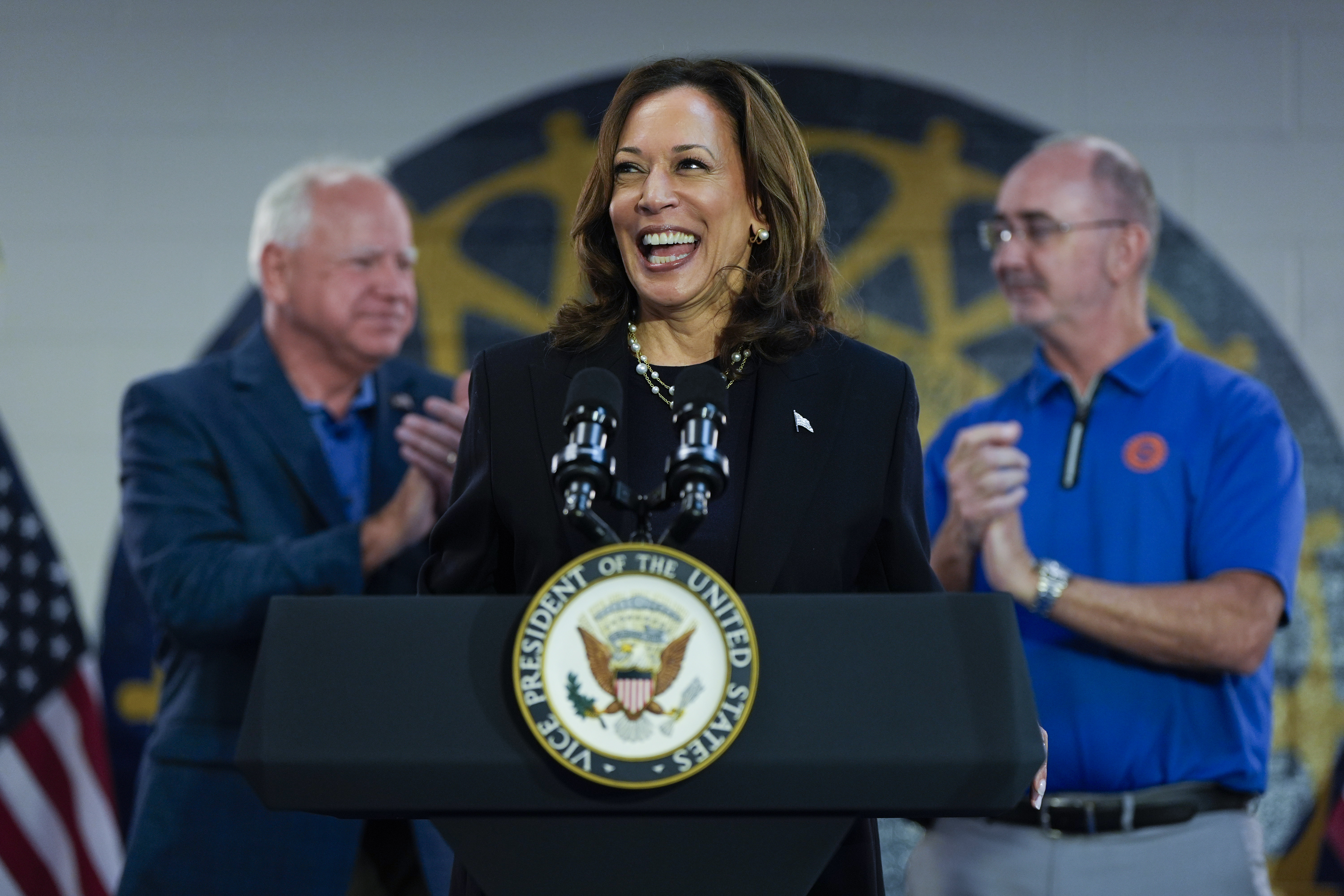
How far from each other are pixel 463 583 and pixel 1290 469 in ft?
4.56

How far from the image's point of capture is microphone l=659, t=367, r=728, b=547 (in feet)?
3.00

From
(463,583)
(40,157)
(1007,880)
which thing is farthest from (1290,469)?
(40,157)

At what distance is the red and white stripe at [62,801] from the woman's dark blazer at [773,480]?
1.77 metres

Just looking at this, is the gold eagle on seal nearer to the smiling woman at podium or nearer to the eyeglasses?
the smiling woman at podium

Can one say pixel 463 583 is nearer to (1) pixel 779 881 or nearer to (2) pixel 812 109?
(1) pixel 779 881

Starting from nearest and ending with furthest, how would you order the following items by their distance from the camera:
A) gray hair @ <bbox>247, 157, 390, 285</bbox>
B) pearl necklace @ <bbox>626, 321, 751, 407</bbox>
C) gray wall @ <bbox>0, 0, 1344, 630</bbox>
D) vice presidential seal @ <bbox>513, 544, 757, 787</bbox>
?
vice presidential seal @ <bbox>513, 544, 757, 787</bbox>
pearl necklace @ <bbox>626, 321, 751, 407</bbox>
gray hair @ <bbox>247, 157, 390, 285</bbox>
gray wall @ <bbox>0, 0, 1344, 630</bbox>

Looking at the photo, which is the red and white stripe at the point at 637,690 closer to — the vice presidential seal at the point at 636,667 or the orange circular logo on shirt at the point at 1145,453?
the vice presidential seal at the point at 636,667

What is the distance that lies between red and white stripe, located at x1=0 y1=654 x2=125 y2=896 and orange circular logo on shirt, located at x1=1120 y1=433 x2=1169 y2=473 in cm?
202

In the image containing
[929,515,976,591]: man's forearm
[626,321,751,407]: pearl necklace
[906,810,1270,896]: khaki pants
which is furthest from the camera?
[929,515,976,591]: man's forearm

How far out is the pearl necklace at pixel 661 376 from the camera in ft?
4.33

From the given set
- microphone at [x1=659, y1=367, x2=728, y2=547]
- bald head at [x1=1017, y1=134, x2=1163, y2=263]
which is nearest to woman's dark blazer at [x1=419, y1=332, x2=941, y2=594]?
microphone at [x1=659, y1=367, x2=728, y2=547]

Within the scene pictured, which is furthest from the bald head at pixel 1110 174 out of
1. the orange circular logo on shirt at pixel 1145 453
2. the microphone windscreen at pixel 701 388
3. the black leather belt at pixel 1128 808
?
the microphone windscreen at pixel 701 388

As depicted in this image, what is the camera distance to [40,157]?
9.52 ft

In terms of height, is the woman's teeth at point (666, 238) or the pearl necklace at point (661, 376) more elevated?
the woman's teeth at point (666, 238)
